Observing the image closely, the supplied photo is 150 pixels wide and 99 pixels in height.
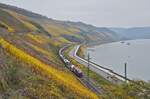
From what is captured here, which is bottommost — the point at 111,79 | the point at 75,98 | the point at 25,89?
the point at 111,79

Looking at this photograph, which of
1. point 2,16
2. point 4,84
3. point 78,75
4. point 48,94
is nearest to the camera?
point 4,84

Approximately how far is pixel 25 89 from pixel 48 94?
2765 millimetres

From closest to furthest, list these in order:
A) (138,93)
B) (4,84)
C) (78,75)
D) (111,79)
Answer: (4,84) < (138,93) < (78,75) < (111,79)

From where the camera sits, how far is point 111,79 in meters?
75.1

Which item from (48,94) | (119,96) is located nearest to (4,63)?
(48,94)

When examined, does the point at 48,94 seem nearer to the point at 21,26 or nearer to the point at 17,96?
the point at 17,96

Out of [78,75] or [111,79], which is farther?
[111,79]

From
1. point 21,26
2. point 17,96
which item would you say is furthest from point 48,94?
point 21,26

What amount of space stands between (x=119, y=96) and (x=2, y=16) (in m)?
104

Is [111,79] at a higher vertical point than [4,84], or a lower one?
lower

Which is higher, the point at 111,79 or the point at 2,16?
the point at 2,16

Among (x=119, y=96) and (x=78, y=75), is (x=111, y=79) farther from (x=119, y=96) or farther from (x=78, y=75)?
(x=119, y=96)

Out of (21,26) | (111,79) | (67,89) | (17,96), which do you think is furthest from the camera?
(21,26)

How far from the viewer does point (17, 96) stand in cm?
2062
